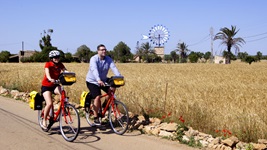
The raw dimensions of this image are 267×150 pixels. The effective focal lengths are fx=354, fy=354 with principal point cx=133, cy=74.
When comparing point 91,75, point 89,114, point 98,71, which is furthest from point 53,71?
point 89,114

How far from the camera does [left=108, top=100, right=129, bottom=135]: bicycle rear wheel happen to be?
8.00m

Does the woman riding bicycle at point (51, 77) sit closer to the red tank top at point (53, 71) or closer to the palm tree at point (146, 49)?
the red tank top at point (53, 71)

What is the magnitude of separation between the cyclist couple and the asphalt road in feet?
1.45

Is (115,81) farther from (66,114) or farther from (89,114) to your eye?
(89,114)

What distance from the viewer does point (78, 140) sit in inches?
296

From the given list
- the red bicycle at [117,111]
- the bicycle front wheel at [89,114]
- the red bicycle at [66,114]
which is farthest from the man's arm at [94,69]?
the bicycle front wheel at [89,114]

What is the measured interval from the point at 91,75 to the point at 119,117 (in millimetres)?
1171

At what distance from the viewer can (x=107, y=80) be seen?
8.28 m

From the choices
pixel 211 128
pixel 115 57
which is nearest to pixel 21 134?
pixel 211 128

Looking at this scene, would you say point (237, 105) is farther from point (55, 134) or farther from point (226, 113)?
point (55, 134)

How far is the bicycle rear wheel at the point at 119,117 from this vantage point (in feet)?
26.2

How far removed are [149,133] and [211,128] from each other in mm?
1411

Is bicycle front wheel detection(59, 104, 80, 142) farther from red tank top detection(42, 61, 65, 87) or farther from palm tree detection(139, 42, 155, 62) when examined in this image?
palm tree detection(139, 42, 155, 62)

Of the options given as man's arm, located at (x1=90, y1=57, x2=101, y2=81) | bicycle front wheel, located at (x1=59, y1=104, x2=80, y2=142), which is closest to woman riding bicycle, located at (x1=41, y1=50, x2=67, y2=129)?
bicycle front wheel, located at (x1=59, y1=104, x2=80, y2=142)
